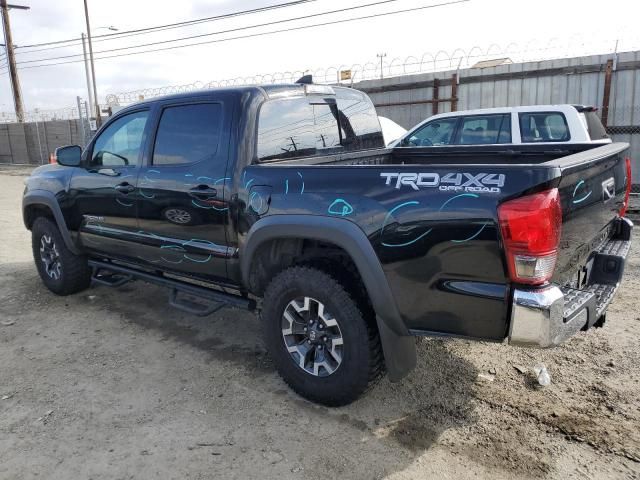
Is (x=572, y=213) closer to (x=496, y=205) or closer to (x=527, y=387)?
(x=496, y=205)

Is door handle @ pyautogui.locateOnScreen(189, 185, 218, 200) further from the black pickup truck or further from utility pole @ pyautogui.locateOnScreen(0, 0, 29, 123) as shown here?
utility pole @ pyautogui.locateOnScreen(0, 0, 29, 123)

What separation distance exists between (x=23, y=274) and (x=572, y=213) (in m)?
6.29

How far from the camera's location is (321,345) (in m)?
→ 3.18

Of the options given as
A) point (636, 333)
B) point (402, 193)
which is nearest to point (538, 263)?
point (402, 193)

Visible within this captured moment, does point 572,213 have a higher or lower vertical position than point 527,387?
higher

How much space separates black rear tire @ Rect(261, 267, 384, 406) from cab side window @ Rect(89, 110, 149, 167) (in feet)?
6.29

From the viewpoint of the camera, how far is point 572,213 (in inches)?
102

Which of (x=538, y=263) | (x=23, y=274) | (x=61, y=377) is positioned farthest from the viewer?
(x=23, y=274)

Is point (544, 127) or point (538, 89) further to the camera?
point (538, 89)

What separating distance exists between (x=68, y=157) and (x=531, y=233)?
4.22m

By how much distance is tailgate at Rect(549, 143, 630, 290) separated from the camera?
250cm

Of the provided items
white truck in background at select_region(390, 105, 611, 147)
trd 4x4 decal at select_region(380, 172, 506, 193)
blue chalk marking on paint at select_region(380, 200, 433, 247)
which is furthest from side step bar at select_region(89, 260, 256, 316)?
white truck in background at select_region(390, 105, 611, 147)

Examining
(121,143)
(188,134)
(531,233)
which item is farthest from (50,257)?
(531,233)

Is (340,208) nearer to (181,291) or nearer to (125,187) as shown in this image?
(181,291)
